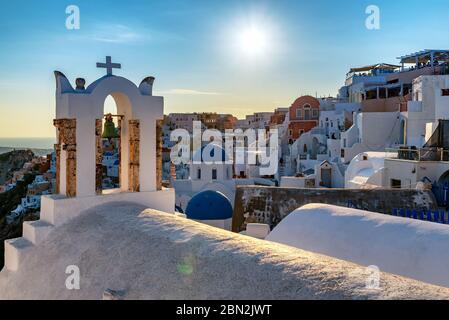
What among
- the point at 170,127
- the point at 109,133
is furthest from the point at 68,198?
the point at 170,127

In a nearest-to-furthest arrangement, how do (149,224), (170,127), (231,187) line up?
1. (149,224)
2. (231,187)
3. (170,127)

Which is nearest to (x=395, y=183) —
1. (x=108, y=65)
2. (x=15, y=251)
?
(x=108, y=65)

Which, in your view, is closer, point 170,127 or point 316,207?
point 316,207

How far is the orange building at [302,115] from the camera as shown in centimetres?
4762

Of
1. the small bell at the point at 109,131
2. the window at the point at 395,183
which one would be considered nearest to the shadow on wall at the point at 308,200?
the small bell at the point at 109,131

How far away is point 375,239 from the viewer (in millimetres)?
7742

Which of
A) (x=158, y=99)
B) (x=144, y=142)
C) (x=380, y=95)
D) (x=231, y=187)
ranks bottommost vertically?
(x=231, y=187)

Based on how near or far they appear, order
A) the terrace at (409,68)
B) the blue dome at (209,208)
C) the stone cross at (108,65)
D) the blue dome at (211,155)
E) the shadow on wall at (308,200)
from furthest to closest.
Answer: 1. the terrace at (409,68)
2. the blue dome at (211,155)
3. the blue dome at (209,208)
4. the shadow on wall at (308,200)
5. the stone cross at (108,65)

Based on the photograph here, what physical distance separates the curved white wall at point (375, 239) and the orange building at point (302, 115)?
38.4m

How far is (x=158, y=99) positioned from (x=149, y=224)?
250 centimetres

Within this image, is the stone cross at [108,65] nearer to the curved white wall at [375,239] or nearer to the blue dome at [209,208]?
the curved white wall at [375,239]

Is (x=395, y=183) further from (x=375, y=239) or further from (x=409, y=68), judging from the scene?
(x=409, y=68)
